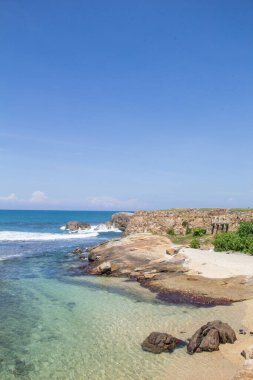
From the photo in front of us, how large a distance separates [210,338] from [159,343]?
2.16 meters

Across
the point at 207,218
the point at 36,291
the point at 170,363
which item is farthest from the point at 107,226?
the point at 170,363

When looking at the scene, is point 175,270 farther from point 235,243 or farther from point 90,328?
point 90,328

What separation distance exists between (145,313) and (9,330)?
739 cm

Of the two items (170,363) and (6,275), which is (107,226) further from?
(170,363)

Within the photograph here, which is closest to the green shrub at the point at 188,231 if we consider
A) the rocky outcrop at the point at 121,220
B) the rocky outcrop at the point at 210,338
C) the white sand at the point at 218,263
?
the white sand at the point at 218,263

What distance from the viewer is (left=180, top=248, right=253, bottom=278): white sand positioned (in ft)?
88.6

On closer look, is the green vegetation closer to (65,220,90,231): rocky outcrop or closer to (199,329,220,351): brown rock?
(199,329,220,351): brown rock

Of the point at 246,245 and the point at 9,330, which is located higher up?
the point at 246,245

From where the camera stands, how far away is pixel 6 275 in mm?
31906

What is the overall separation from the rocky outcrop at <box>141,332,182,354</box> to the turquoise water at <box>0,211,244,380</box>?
39 cm

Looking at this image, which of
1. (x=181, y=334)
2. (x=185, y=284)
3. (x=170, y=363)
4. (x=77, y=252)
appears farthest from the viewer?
(x=77, y=252)

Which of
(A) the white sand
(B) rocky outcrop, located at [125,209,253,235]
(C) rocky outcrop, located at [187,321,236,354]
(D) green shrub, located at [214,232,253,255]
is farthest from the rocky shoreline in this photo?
(B) rocky outcrop, located at [125,209,253,235]

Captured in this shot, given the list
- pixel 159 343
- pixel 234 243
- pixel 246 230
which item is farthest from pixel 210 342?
pixel 246 230

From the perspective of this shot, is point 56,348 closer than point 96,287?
Yes
